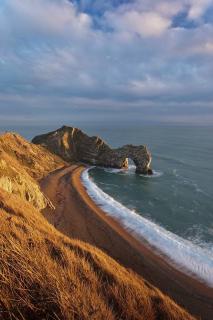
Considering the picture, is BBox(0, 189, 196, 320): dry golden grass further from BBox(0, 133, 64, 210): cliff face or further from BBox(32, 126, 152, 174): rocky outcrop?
BBox(32, 126, 152, 174): rocky outcrop

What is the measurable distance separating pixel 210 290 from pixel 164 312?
41.2ft

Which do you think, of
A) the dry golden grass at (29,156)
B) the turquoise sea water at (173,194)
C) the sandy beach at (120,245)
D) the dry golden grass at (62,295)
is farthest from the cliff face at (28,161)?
the dry golden grass at (62,295)

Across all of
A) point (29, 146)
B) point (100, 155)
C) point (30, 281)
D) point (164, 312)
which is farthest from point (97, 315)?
point (100, 155)

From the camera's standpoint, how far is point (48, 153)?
63.6 metres

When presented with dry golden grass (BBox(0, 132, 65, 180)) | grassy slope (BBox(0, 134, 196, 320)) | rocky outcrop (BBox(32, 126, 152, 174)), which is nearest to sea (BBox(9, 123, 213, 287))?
rocky outcrop (BBox(32, 126, 152, 174))

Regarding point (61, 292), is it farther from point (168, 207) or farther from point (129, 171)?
point (129, 171)

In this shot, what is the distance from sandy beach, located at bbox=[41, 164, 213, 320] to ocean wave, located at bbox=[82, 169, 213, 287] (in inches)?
34.1

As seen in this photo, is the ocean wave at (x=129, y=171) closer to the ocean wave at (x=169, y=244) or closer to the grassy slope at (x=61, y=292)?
the ocean wave at (x=169, y=244)

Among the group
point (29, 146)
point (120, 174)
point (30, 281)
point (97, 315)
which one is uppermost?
point (30, 281)

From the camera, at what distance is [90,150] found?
68562mm

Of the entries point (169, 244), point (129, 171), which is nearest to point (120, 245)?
point (169, 244)

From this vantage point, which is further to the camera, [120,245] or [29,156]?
[29,156]

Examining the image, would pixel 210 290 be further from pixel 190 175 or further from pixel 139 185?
pixel 190 175

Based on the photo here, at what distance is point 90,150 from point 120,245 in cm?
4661
